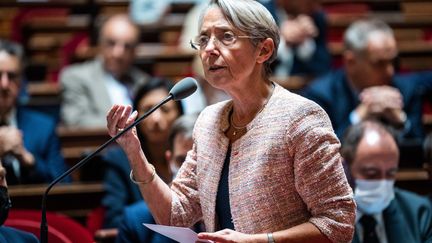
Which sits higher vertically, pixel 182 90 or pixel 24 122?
pixel 182 90

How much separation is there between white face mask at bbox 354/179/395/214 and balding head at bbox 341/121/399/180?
0.01 metres

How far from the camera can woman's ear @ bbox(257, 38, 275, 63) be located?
1624mm

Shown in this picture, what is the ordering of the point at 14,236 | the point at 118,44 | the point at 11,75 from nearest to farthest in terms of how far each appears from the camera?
the point at 14,236
the point at 11,75
the point at 118,44

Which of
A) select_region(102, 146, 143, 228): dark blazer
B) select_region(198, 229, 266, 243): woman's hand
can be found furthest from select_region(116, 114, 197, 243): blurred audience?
select_region(198, 229, 266, 243): woman's hand

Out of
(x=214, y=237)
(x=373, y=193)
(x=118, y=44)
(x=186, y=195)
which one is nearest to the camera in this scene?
(x=214, y=237)

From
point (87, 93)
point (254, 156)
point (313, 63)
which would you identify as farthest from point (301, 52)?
point (254, 156)

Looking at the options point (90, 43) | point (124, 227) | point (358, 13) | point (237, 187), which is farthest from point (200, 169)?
point (358, 13)

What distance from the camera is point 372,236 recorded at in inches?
90.2

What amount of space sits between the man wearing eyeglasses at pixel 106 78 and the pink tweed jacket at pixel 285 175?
2282 millimetres

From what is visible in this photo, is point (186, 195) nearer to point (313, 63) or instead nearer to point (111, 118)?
point (111, 118)

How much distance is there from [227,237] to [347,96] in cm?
220

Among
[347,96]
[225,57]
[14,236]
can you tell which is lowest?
[14,236]

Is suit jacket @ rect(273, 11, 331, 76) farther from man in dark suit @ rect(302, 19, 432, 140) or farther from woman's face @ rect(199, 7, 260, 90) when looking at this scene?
woman's face @ rect(199, 7, 260, 90)

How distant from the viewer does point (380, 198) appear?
2.28 metres
